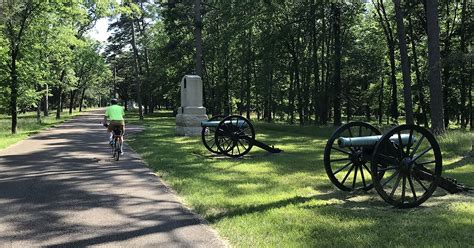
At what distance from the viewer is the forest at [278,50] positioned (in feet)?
78.4

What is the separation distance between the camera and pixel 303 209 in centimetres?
651

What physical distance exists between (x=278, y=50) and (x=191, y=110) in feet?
55.8

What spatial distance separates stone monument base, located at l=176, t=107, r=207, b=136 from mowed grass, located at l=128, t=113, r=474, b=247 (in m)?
9.26

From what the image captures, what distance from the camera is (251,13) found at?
33031mm

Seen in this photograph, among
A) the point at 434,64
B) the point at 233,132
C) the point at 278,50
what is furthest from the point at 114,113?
the point at 278,50

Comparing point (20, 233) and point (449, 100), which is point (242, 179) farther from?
point (449, 100)

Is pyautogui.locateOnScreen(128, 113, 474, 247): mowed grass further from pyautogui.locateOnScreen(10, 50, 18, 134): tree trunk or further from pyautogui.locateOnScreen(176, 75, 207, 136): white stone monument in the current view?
pyautogui.locateOnScreen(10, 50, 18, 134): tree trunk

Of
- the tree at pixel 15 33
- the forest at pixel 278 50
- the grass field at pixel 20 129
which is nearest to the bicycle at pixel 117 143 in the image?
the grass field at pixel 20 129

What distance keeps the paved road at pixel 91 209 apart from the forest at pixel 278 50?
1128cm

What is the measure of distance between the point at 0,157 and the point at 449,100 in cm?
3383

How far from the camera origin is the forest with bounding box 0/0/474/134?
78.4 ft

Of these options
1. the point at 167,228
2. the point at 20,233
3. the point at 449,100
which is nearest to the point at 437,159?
the point at 167,228

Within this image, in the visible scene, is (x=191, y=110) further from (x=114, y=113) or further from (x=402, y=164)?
(x=402, y=164)

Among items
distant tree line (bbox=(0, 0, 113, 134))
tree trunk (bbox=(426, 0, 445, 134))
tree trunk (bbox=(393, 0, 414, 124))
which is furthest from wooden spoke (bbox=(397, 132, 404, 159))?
distant tree line (bbox=(0, 0, 113, 134))
